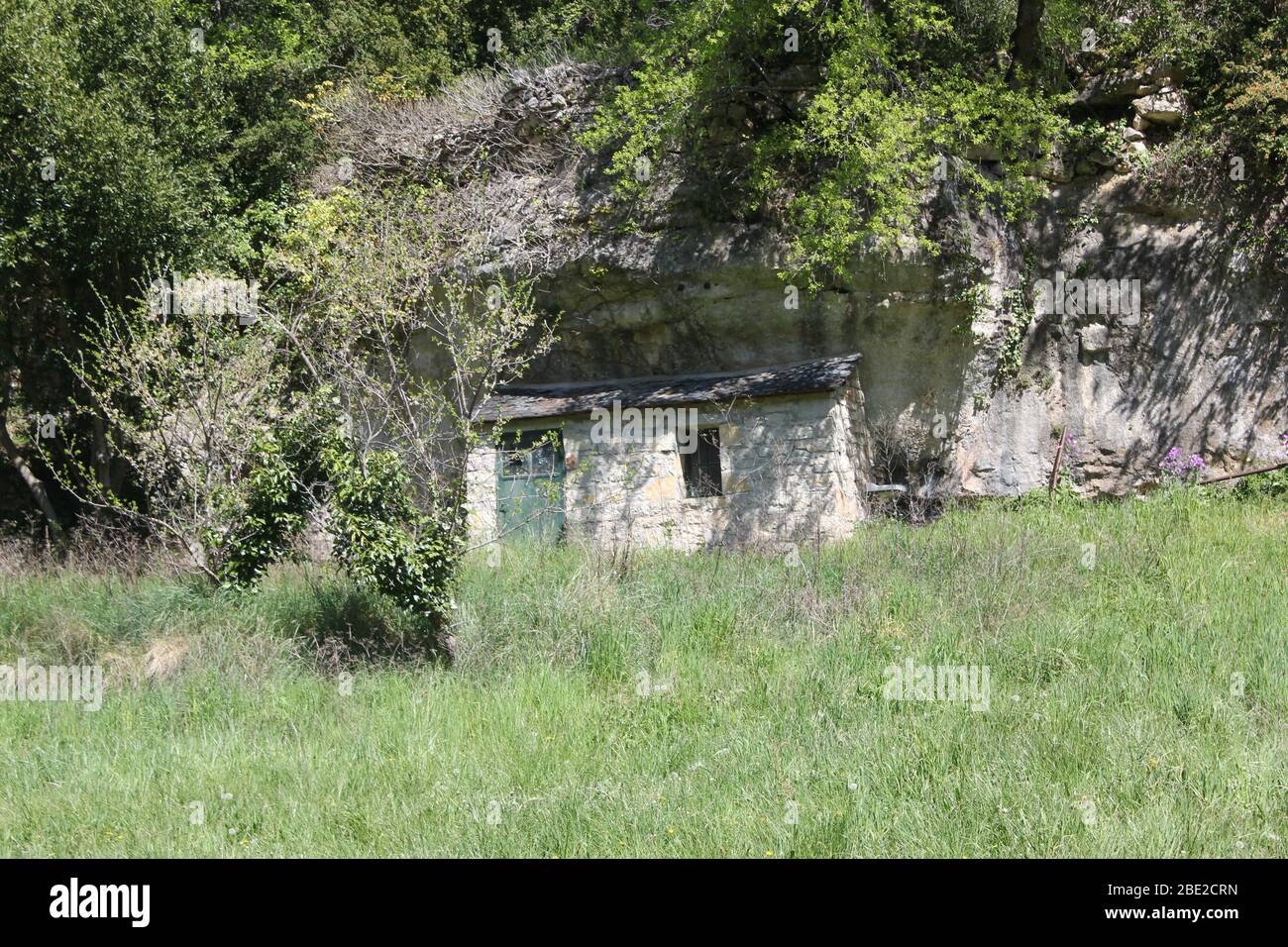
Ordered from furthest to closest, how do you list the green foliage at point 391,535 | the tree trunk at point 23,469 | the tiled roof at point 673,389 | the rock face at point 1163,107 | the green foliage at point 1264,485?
the tree trunk at point 23,469
the rock face at point 1163,107
the tiled roof at point 673,389
the green foliage at point 1264,485
the green foliage at point 391,535

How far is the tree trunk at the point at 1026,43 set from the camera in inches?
574

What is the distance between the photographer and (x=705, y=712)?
7457mm

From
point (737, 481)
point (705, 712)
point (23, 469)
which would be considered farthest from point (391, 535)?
point (23, 469)

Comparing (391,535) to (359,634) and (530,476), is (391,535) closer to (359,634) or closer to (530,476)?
(359,634)

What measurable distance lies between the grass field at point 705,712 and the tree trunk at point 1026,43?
23.0 feet

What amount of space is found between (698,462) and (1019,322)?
505 cm

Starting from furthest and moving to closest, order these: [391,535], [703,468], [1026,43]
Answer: [1026,43] → [703,468] → [391,535]

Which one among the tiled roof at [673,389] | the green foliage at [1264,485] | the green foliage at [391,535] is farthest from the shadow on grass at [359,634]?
the green foliage at [1264,485]

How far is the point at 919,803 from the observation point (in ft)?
19.1

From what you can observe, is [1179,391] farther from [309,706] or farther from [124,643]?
[124,643]

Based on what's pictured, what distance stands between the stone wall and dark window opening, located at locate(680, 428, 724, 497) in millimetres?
185

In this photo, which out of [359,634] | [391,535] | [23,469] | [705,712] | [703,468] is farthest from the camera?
[23,469]

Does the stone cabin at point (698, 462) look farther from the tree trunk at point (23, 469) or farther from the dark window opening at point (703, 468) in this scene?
the tree trunk at point (23, 469)

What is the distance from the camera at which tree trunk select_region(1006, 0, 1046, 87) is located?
14.6 meters
